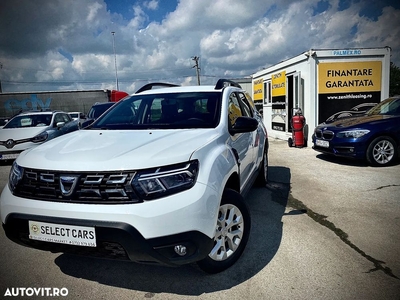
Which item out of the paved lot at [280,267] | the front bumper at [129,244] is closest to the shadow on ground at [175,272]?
the paved lot at [280,267]

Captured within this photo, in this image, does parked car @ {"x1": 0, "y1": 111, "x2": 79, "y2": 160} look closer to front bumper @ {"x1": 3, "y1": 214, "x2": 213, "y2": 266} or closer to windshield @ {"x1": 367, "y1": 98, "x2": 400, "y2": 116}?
front bumper @ {"x1": 3, "y1": 214, "x2": 213, "y2": 266}

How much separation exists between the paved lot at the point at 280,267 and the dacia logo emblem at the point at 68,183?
88 cm

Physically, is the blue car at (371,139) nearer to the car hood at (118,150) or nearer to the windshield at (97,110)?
the car hood at (118,150)

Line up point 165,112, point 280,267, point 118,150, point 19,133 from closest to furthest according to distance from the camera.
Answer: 1. point 118,150
2. point 280,267
3. point 165,112
4. point 19,133

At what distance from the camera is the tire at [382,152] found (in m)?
6.67

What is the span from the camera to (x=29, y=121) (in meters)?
9.72

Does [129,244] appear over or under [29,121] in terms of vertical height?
under

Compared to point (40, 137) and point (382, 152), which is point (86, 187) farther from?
point (40, 137)

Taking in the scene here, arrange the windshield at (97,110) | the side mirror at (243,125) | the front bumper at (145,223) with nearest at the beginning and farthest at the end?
the front bumper at (145,223), the side mirror at (243,125), the windshield at (97,110)

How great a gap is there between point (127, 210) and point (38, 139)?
8.11 metres

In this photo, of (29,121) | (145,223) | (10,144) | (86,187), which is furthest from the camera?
(29,121)

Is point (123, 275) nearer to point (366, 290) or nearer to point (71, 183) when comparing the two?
point (71, 183)

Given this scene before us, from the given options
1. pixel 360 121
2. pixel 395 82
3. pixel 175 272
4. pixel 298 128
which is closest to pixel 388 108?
pixel 360 121

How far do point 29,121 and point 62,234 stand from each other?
9107 mm
